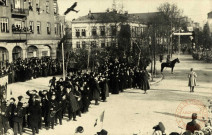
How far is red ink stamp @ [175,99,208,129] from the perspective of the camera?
11.2m

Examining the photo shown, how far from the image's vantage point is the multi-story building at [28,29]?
27.7 meters

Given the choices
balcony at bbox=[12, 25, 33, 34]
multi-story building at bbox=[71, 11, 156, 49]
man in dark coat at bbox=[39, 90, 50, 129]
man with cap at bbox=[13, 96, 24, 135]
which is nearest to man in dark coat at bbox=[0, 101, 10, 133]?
man with cap at bbox=[13, 96, 24, 135]

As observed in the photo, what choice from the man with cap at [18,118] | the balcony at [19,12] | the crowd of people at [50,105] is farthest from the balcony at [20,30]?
the man with cap at [18,118]

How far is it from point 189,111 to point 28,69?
51.4 feet

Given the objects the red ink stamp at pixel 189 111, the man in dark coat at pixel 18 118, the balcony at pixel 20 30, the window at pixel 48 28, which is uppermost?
the window at pixel 48 28

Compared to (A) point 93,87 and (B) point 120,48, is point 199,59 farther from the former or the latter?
(A) point 93,87

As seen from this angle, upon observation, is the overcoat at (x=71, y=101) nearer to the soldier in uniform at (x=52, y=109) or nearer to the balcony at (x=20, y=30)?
the soldier in uniform at (x=52, y=109)

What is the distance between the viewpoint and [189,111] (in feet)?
42.4

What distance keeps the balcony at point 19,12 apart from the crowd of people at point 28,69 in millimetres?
6099

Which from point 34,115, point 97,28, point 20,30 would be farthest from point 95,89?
point 97,28

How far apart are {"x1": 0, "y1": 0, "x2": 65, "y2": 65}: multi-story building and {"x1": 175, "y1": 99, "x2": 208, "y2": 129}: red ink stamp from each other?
16009mm

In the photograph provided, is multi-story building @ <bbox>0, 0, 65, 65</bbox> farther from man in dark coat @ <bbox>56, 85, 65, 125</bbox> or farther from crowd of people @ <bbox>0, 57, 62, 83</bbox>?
man in dark coat @ <bbox>56, 85, 65, 125</bbox>

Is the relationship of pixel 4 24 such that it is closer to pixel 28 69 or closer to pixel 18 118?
pixel 28 69

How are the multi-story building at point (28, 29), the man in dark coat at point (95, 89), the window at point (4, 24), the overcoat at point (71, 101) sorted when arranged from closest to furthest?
the overcoat at point (71, 101), the man in dark coat at point (95, 89), the window at point (4, 24), the multi-story building at point (28, 29)
